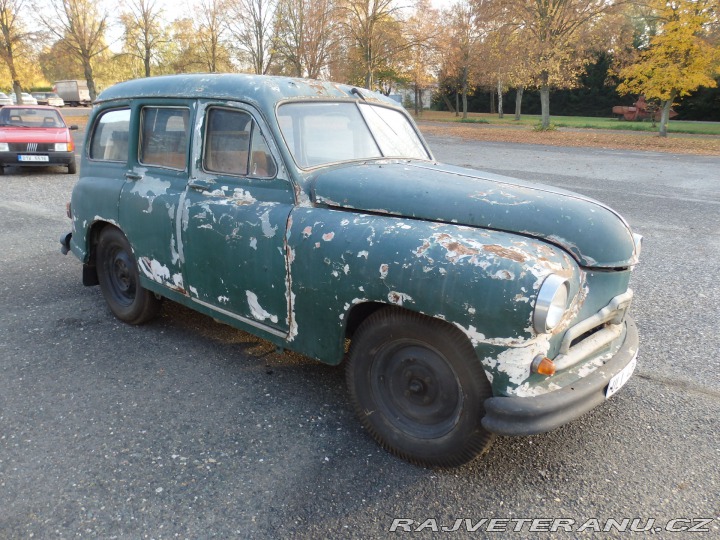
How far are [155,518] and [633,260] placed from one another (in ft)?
8.78

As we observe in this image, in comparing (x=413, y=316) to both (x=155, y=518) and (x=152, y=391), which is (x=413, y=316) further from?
(x=152, y=391)

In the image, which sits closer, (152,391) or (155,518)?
(155,518)

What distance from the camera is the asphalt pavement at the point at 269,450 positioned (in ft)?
7.82

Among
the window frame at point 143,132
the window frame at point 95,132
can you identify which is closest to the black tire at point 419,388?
the window frame at point 143,132

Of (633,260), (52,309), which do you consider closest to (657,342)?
(633,260)

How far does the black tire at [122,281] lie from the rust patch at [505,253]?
2878 millimetres

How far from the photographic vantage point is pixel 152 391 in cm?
342

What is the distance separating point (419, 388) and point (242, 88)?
2154 mm

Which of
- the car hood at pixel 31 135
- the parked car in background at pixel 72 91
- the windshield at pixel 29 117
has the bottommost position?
the car hood at pixel 31 135

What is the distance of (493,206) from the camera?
2.71 meters

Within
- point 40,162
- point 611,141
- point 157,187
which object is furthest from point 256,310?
point 611,141

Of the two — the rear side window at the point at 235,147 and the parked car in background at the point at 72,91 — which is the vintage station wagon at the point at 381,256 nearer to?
the rear side window at the point at 235,147

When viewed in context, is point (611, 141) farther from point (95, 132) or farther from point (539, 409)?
point (539, 409)

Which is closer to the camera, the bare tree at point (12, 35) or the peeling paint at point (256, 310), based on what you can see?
the peeling paint at point (256, 310)
